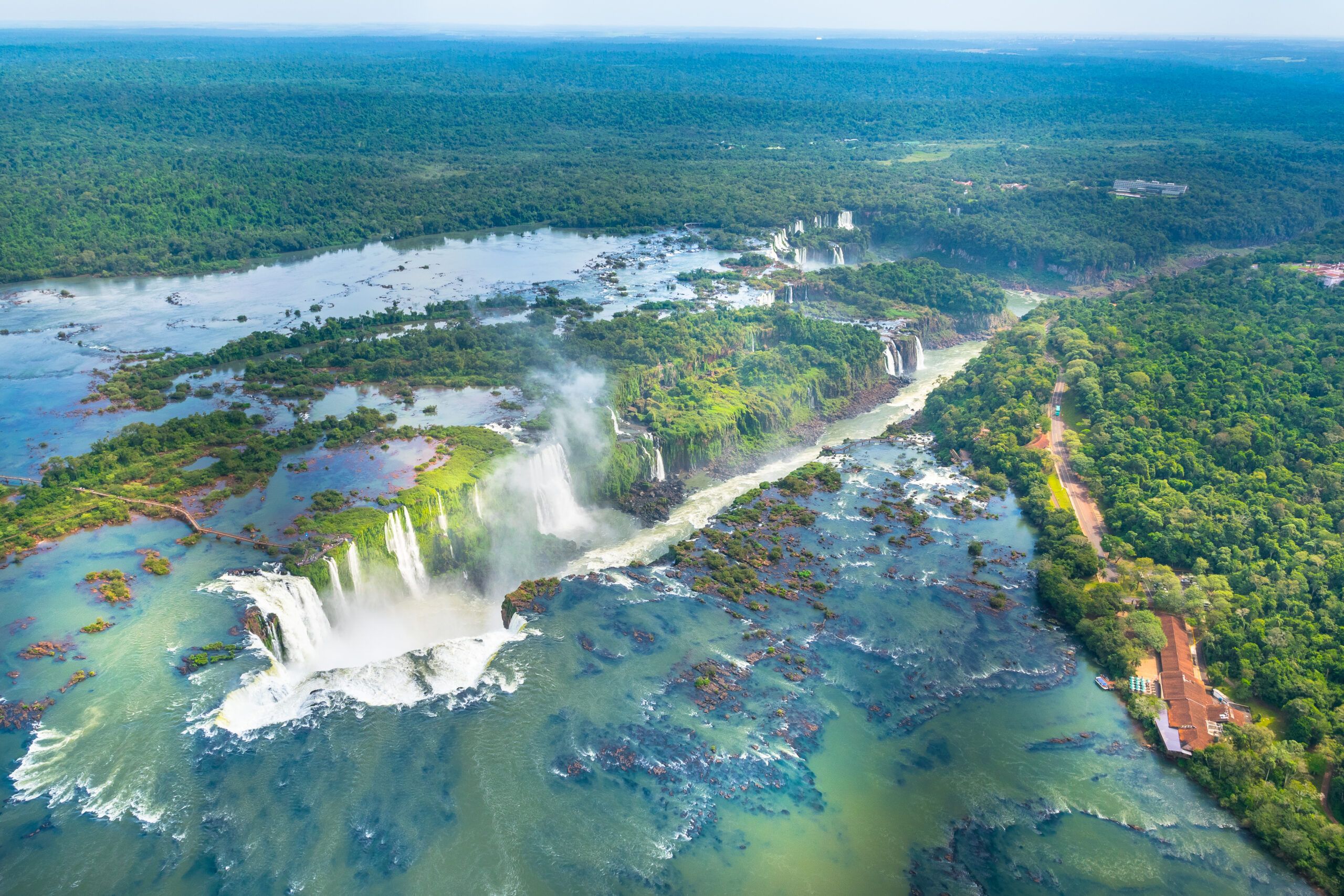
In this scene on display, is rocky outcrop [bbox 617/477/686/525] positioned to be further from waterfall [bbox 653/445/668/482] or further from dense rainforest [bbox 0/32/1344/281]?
dense rainforest [bbox 0/32/1344/281]

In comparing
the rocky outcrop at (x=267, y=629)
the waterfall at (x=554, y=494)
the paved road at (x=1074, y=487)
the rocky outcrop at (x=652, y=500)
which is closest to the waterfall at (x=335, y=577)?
the rocky outcrop at (x=267, y=629)

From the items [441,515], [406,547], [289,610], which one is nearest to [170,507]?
[289,610]

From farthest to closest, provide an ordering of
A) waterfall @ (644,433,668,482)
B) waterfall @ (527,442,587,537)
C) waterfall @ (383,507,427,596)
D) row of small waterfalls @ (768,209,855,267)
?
row of small waterfalls @ (768,209,855,267)
waterfall @ (644,433,668,482)
waterfall @ (527,442,587,537)
waterfall @ (383,507,427,596)

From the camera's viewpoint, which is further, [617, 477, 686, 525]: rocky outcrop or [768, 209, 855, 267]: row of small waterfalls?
[768, 209, 855, 267]: row of small waterfalls

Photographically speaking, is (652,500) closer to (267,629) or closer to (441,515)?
(441,515)

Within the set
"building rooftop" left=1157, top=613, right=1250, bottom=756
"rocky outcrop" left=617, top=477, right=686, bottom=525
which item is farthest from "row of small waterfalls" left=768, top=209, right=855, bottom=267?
"building rooftop" left=1157, top=613, right=1250, bottom=756

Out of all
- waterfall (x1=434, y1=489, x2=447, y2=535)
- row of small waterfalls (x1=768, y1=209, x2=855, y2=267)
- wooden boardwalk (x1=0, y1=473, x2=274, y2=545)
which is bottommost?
row of small waterfalls (x1=768, y1=209, x2=855, y2=267)

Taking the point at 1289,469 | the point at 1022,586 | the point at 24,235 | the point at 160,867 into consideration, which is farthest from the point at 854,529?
the point at 24,235
